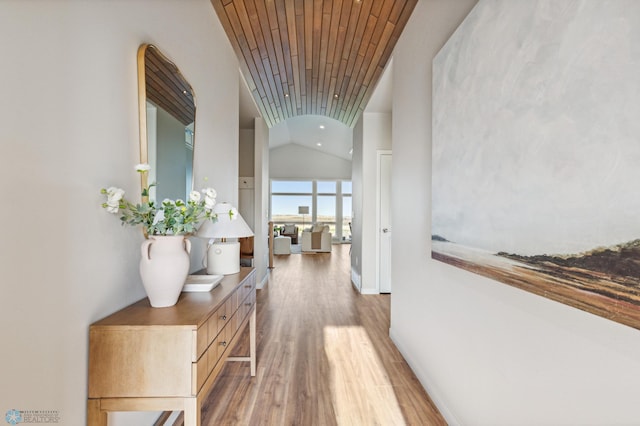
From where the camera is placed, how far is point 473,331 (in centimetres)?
146

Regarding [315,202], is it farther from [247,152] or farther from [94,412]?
[94,412]

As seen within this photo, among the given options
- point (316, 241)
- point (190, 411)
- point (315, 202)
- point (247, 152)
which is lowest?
point (316, 241)

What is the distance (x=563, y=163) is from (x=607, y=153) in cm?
14

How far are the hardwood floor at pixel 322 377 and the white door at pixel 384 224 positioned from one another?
2.07ft

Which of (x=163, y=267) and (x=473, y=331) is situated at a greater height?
(x=163, y=267)

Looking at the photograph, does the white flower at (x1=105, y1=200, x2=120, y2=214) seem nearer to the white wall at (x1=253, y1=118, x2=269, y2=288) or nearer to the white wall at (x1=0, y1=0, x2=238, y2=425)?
the white wall at (x1=0, y1=0, x2=238, y2=425)

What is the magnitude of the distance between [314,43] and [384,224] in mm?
2715

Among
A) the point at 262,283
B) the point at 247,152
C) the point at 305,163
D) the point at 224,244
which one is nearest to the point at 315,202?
the point at 305,163

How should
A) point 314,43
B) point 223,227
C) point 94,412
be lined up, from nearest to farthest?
point 94,412, point 223,227, point 314,43

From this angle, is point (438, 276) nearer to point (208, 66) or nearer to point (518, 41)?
point (518, 41)

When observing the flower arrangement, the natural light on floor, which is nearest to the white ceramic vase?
the flower arrangement

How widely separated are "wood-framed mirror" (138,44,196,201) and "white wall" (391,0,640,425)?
65.4 inches

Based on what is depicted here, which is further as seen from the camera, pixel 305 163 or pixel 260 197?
pixel 305 163

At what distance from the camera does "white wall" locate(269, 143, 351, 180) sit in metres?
12.2
